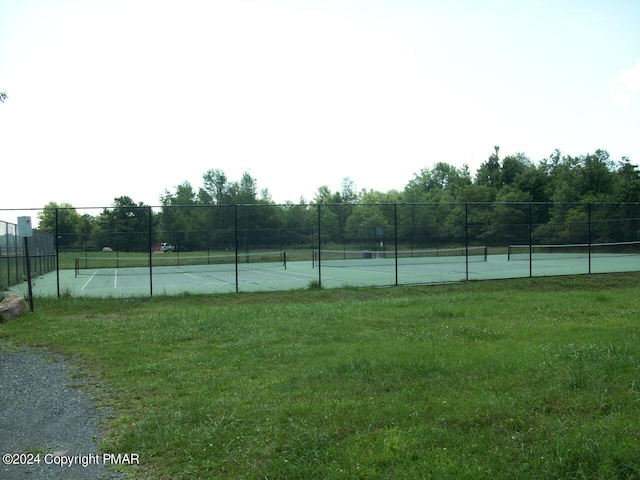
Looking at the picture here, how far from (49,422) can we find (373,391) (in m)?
2.94

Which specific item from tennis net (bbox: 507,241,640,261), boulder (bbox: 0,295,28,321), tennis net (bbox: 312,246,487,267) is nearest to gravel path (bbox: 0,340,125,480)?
boulder (bbox: 0,295,28,321)

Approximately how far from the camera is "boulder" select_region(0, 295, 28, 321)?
32.9ft

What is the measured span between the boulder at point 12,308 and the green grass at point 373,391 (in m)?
0.67

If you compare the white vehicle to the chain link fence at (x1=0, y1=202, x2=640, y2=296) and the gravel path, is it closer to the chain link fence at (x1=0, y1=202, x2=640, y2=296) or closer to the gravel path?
the chain link fence at (x1=0, y1=202, x2=640, y2=296)

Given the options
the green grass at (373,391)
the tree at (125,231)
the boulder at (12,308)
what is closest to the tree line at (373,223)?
the tree at (125,231)

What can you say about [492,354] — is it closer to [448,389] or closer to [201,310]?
[448,389]

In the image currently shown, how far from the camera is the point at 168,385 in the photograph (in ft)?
17.4

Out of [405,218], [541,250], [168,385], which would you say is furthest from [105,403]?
[405,218]

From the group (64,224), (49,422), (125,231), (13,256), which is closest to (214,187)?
(64,224)

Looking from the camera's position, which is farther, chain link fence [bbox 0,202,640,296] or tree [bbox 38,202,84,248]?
chain link fence [bbox 0,202,640,296]

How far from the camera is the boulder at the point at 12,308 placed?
10016 millimetres

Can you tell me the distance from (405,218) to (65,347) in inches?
1286

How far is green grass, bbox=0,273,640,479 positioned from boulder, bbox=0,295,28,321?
2.20 feet

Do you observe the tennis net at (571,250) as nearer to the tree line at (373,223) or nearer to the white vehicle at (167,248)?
the tree line at (373,223)
